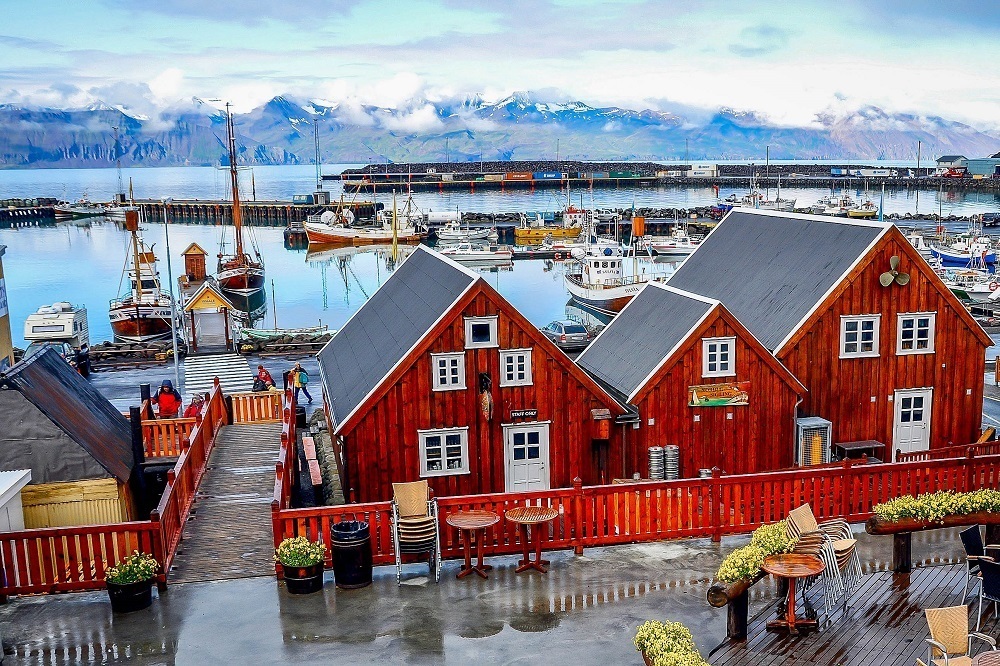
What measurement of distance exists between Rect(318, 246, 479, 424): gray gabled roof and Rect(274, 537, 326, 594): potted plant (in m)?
5.52

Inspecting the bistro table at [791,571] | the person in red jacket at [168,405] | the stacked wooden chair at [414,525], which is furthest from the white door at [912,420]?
the person in red jacket at [168,405]

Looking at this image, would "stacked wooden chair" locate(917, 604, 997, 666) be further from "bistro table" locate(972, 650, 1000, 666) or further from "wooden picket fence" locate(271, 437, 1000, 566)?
"wooden picket fence" locate(271, 437, 1000, 566)

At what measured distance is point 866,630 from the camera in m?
12.8

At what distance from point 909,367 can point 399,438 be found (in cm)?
1247

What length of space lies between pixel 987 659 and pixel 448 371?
1182 cm

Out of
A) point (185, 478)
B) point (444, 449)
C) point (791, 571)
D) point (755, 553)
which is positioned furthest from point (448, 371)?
point (791, 571)

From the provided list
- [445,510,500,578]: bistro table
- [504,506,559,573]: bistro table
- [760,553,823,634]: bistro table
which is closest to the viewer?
[760,553,823,634]: bistro table

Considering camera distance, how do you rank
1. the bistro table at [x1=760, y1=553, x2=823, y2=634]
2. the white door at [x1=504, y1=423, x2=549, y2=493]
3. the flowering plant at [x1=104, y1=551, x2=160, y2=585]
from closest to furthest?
the bistro table at [x1=760, y1=553, x2=823, y2=634] < the flowering plant at [x1=104, y1=551, x2=160, y2=585] < the white door at [x1=504, y1=423, x2=549, y2=493]

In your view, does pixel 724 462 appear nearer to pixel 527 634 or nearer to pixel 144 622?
pixel 527 634

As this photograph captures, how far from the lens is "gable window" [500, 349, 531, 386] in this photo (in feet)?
67.3

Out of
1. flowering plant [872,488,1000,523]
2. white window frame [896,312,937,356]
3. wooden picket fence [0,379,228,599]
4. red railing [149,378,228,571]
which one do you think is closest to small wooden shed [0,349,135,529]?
red railing [149,378,228,571]

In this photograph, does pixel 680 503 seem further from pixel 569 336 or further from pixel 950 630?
pixel 569 336

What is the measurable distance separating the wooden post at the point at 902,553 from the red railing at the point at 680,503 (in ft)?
5.68

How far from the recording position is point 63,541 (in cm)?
1468
